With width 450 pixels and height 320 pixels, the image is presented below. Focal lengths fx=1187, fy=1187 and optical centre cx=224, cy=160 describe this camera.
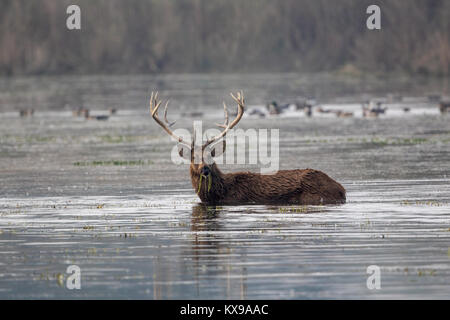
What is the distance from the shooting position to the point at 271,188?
20.0 metres

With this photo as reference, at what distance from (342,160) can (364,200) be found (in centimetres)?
888

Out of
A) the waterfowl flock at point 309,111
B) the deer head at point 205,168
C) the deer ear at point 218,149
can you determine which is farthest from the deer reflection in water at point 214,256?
the waterfowl flock at point 309,111

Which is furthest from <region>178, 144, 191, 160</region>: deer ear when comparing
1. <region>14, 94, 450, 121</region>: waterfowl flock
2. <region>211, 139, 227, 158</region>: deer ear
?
<region>14, 94, 450, 121</region>: waterfowl flock

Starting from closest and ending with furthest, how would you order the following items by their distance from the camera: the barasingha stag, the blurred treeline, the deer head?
1. the barasingha stag
2. the deer head
3. the blurred treeline

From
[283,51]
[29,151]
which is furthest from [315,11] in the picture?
[29,151]

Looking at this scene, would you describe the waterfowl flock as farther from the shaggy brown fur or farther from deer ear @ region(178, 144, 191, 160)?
the shaggy brown fur

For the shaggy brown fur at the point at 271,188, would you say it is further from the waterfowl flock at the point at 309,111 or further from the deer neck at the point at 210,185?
the waterfowl flock at the point at 309,111

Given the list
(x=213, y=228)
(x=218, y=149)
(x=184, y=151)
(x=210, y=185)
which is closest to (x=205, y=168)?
(x=210, y=185)

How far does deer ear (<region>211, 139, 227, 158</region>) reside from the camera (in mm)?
20098

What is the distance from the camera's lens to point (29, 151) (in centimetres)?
3475

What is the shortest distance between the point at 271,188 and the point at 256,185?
29 cm

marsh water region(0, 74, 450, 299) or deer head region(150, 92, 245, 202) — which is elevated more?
deer head region(150, 92, 245, 202)

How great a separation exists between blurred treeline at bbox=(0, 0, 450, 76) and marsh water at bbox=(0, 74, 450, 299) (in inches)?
3699
